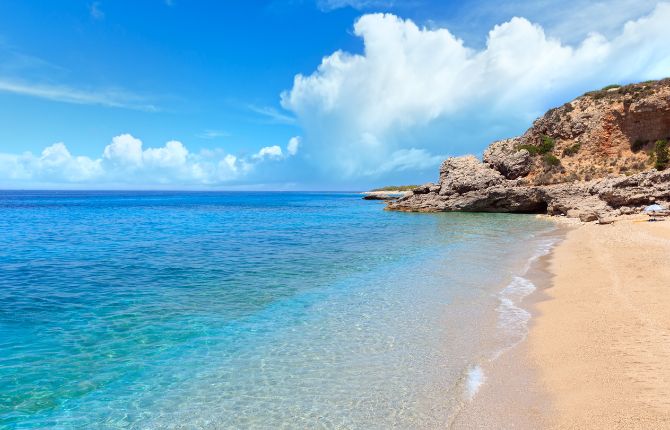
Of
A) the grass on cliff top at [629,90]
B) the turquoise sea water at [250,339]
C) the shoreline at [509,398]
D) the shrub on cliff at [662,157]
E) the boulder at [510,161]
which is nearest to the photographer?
the shoreline at [509,398]

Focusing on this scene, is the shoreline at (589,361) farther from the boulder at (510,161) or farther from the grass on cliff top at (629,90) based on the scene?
the grass on cliff top at (629,90)

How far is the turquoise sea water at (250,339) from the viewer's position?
20.8 ft

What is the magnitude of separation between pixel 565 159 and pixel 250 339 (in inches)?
2286

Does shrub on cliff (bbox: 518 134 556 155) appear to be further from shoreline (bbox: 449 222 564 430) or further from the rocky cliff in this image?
shoreline (bbox: 449 222 564 430)

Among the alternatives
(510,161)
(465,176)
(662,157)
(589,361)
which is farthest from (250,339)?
(510,161)

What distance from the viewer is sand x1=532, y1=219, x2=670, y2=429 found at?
Answer: 217 inches

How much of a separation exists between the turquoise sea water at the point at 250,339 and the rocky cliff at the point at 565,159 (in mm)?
32539

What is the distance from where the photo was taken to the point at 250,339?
9.29 m

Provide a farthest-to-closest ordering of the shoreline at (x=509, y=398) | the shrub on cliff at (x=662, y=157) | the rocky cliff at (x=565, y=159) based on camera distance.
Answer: the rocky cliff at (x=565, y=159) → the shrub on cliff at (x=662, y=157) → the shoreline at (x=509, y=398)

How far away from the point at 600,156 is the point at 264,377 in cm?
5884

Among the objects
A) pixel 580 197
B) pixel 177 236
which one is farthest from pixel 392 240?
pixel 580 197

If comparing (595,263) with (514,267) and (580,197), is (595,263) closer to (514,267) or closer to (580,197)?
(514,267)

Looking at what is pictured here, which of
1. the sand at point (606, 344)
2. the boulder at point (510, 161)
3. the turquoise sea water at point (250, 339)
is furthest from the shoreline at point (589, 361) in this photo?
the boulder at point (510, 161)

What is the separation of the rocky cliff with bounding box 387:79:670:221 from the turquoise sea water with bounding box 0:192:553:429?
107 ft
